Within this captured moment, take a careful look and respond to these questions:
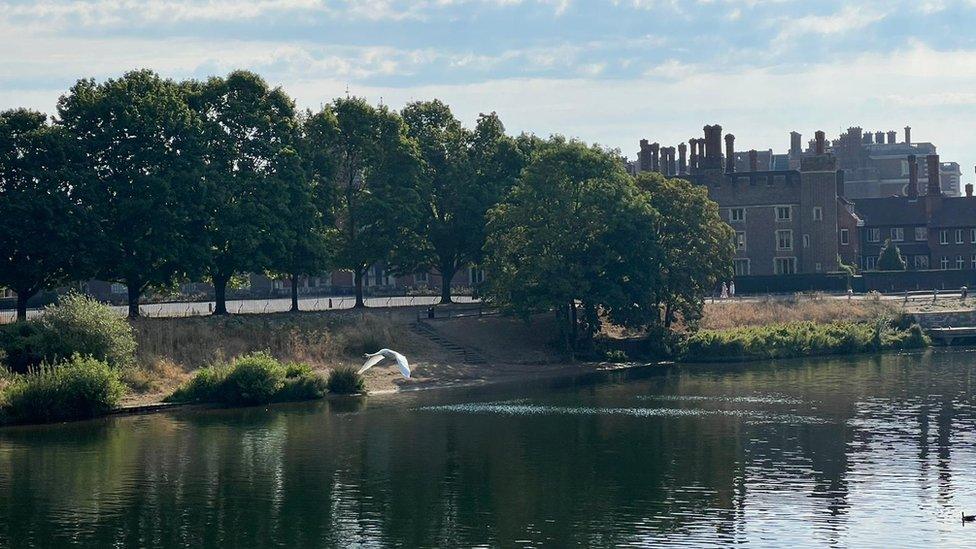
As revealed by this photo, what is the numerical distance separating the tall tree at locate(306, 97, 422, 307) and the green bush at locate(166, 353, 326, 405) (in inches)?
868

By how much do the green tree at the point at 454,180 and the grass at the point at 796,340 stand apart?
17.2 metres

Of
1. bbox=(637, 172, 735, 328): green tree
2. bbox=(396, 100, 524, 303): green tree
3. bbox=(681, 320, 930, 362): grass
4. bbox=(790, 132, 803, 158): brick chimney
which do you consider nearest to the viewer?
bbox=(637, 172, 735, 328): green tree

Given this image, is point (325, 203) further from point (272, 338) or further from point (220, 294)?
point (272, 338)

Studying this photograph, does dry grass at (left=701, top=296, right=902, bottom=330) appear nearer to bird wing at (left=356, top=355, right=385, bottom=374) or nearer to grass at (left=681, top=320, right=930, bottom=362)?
grass at (left=681, top=320, right=930, bottom=362)

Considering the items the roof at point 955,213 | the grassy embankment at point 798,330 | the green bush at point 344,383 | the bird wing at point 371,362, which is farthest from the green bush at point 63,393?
the roof at point 955,213

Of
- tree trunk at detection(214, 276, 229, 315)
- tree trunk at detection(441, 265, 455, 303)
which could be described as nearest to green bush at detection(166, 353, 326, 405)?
tree trunk at detection(214, 276, 229, 315)

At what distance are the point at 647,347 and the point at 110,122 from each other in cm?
3554

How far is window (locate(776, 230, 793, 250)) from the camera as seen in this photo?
401 feet

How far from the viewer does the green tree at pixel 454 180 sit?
92875mm

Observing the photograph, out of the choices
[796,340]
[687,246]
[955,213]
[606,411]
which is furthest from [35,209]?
[955,213]

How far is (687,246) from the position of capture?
8744 cm

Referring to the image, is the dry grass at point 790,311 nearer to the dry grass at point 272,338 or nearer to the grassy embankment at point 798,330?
the grassy embankment at point 798,330

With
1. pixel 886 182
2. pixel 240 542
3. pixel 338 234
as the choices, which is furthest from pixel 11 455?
pixel 886 182

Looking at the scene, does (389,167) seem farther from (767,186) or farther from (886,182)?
(886,182)
